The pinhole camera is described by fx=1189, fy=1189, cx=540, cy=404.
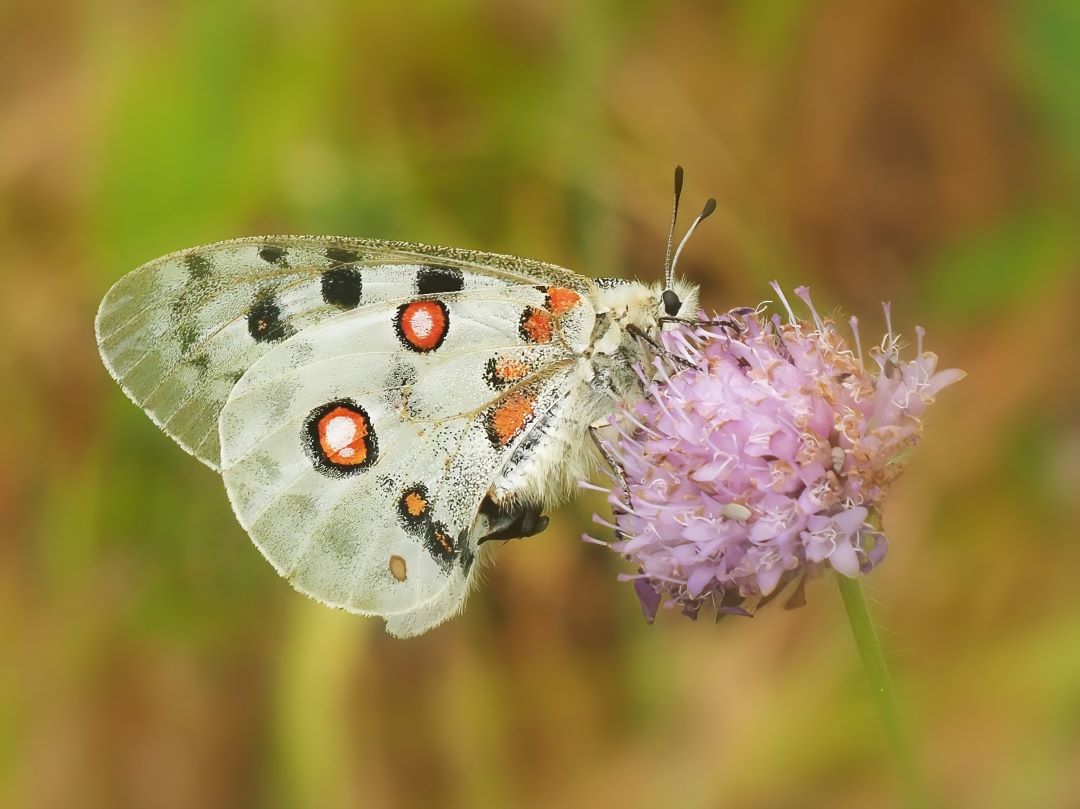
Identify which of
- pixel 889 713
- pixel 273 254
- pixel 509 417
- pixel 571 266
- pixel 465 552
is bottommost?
pixel 889 713

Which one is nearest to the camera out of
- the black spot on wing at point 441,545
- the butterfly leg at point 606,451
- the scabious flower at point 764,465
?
the scabious flower at point 764,465

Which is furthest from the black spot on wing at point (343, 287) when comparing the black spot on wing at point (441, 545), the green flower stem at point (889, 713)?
the green flower stem at point (889, 713)

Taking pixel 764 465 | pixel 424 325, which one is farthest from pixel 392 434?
pixel 764 465

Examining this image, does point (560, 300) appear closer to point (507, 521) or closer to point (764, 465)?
point (507, 521)

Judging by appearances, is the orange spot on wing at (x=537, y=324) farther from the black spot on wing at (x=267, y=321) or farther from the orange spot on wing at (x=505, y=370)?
the black spot on wing at (x=267, y=321)

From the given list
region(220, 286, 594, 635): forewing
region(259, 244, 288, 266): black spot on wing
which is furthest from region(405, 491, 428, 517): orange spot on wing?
region(259, 244, 288, 266): black spot on wing

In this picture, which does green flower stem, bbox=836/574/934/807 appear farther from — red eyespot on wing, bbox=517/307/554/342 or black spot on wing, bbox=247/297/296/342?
black spot on wing, bbox=247/297/296/342
